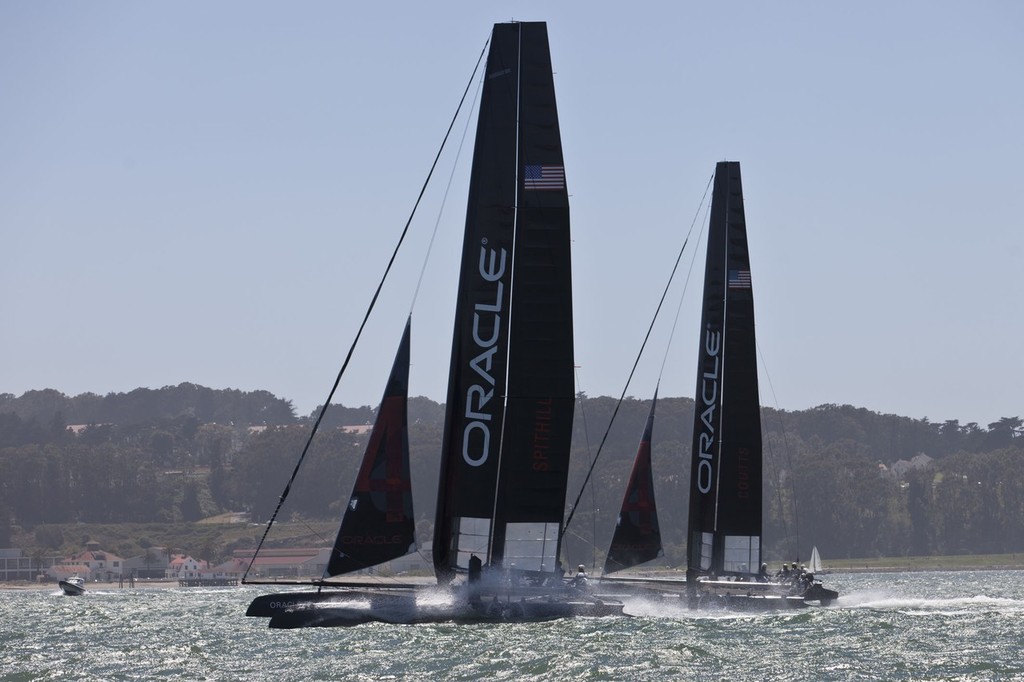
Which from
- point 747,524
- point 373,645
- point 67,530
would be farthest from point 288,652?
point 67,530

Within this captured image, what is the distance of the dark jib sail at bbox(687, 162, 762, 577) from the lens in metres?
38.0

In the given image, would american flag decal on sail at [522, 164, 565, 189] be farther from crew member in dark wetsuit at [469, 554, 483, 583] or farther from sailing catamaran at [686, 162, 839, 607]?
sailing catamaran at [686, 162, 839, 607]

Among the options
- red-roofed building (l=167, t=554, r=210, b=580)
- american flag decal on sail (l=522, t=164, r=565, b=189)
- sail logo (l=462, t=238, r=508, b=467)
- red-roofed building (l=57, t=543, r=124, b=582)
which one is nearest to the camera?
sail logo (l=462, t=238, r=508, b=467)

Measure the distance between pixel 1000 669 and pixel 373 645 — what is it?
31.3 ft

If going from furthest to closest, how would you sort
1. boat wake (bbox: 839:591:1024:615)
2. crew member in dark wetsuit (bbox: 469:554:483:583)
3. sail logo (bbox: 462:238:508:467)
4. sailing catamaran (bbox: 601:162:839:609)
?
boat wake (bbox: 839:591:1024:615)
sailing catamaran (bbox: 601:162:839:609)
sail logo (bbox: 462:238:508:467)
crew member in dark wetsuit (bbox: 469:554:483:583)

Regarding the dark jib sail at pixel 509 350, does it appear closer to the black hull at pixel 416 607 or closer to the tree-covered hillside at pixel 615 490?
→ the black hull at pixel 416 607

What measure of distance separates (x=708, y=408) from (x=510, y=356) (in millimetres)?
10232

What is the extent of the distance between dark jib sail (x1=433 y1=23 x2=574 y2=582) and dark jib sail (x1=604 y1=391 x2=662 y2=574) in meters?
8.40

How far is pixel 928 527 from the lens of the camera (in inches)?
6486

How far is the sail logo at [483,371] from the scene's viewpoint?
28.9 meters

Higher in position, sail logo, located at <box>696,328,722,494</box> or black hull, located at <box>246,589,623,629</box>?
sail logo, located at <box>696,328,722,494</box>

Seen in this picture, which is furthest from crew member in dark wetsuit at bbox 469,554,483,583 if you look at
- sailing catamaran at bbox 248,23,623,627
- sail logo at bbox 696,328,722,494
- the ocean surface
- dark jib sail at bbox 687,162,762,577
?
sail logo at bbox 696,328,722,494

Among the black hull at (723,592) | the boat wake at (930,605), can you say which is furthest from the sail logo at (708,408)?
the boat wake at (930,605)

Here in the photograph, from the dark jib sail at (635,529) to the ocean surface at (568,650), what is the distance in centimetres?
271
